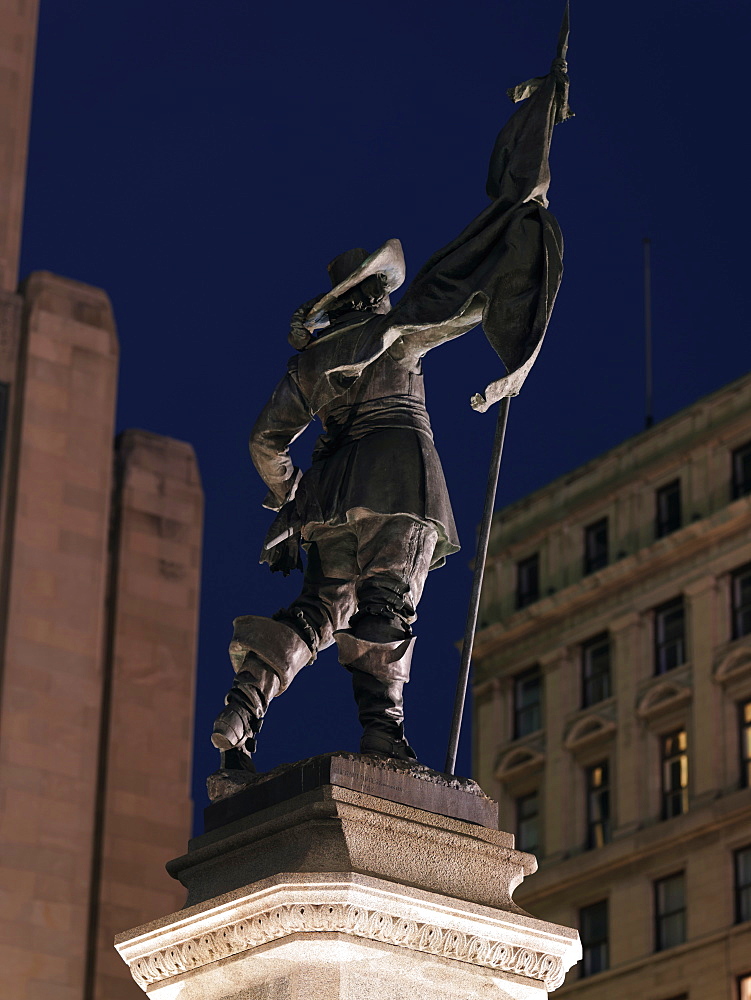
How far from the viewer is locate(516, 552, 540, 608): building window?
210ft

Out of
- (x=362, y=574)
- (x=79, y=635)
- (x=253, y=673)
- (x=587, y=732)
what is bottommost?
(x=253, y=673)

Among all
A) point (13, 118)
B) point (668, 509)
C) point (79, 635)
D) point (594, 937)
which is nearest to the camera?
point (79, 635)

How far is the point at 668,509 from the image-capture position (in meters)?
60.4

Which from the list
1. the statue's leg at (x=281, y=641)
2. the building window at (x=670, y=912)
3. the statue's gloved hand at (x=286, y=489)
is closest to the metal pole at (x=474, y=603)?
the statue's leg at (x=281, y=641)

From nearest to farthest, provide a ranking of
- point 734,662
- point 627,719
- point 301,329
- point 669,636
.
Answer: point 301,329 → point 734,662 → point 627,719 → point 669,636

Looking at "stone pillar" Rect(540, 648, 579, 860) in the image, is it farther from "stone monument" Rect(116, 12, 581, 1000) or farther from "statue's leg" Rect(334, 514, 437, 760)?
"statue's leg" Rect(334, 514, 437, 760)

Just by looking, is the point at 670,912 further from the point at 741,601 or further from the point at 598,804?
the point at 741,601

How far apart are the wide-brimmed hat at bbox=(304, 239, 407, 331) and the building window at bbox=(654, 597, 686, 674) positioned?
153ft

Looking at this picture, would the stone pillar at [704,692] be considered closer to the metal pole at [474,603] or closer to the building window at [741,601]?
the building window at [741,601]

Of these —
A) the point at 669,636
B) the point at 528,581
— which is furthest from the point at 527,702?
the point at 669,636

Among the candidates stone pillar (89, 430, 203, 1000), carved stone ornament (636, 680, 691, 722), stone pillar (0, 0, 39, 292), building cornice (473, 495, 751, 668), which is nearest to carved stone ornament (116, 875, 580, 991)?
stone pillar (89, 430, 203, 1000)

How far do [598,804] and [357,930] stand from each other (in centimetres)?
4984

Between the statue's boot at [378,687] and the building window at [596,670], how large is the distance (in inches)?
1940

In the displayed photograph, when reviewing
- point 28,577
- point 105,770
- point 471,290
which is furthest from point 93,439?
point 471,290
